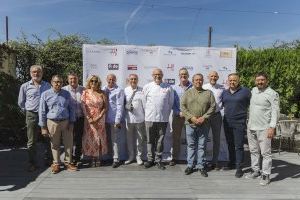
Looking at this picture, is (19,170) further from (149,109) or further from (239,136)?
(239,136)

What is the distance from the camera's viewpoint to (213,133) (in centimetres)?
858

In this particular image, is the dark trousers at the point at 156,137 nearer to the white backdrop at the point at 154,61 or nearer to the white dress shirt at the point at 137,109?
the white dress shirt at the point at 137,109

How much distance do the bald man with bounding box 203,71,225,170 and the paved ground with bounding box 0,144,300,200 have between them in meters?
0.39

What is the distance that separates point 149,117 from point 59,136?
5.28ft

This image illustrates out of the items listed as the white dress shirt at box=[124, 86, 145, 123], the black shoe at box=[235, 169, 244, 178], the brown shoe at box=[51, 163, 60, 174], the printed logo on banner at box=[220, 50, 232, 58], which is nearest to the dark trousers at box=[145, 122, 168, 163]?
the white dress shirt at box=[124, 86, 145, 123]

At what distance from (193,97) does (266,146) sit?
4.78ft

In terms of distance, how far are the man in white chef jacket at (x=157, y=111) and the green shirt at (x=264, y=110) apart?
1605mm

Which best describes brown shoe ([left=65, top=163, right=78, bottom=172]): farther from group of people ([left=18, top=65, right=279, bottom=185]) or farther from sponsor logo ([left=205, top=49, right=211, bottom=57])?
sponsor logo ([left=205, top=49, right=211, bottom=57])

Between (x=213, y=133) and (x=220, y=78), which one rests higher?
(x=220, y=78)

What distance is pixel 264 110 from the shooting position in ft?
24.8

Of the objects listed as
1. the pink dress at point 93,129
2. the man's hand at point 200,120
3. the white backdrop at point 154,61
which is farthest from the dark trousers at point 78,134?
the man's hand at point 200,120

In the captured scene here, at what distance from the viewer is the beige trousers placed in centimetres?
806

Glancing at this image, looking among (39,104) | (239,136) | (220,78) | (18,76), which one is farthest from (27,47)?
(239,136)

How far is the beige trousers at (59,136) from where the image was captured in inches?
317
